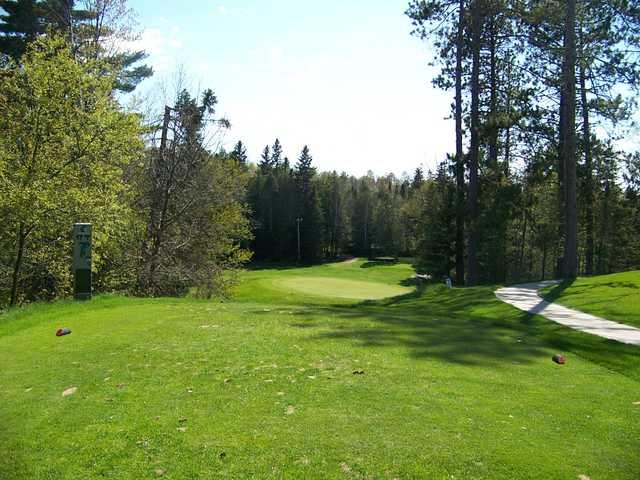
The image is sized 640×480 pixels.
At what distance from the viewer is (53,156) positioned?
1267cm

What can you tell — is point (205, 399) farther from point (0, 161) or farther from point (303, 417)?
point (0, 161)

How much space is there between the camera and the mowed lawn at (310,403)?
3.62m

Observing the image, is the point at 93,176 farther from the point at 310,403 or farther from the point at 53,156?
the point at 310,403

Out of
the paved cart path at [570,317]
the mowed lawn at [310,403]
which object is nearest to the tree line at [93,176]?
the mowed lawn at [310,403]

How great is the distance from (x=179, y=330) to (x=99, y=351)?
132 cm

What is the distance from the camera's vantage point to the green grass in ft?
38.8

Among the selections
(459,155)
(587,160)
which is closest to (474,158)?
(459,155)

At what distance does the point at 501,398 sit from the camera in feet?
16.5

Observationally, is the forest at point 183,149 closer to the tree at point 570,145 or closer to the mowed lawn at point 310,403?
the tree at point 570,145

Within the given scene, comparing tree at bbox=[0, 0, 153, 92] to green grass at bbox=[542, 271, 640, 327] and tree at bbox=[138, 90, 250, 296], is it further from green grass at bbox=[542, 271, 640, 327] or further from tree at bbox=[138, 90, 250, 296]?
green grass at bbox=[542, 271, 640, 327]

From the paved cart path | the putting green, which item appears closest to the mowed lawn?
the paved cart path

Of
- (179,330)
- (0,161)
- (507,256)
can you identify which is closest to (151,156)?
(0,161)

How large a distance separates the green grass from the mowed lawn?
399 cm

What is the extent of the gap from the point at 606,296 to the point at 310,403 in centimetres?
1236
